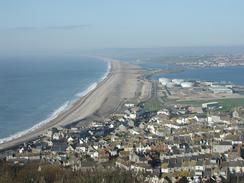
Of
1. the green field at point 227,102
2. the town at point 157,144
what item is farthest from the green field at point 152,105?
the green field at point 227,102

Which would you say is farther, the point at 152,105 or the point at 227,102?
the point at 227,102

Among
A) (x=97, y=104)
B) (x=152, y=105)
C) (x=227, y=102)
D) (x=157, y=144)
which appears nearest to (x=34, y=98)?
(x=97, y=104)

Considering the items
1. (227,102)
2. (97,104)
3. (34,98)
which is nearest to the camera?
(227,102)

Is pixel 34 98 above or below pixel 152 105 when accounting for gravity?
below

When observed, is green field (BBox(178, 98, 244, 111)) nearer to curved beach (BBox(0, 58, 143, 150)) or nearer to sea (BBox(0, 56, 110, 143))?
curved beach (BBox(0, 58, 143, 150))

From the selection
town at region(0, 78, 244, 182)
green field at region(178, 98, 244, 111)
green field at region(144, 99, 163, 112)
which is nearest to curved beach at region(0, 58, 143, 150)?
town at region(0, 78, 244, 182)

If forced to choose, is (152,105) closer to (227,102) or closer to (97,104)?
(97,104)
